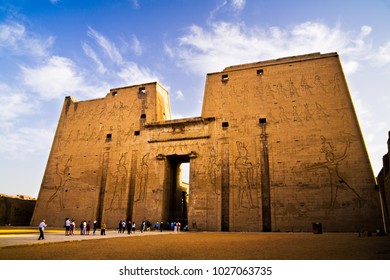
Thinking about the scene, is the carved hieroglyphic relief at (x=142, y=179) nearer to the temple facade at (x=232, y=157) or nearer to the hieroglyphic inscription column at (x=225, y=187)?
the temple facade at (x=232, y=157)

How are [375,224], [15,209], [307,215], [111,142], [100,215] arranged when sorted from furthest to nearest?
[15,209], [111,142], [100,215], [307,215], [375,224]

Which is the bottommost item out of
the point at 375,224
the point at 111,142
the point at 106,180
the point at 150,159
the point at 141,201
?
the point at 375,224

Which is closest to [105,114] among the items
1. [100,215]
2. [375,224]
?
[100,215]

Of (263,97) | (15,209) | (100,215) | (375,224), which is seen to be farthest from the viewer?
(15,209)

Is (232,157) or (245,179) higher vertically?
(232,157)

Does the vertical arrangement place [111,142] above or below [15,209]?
above

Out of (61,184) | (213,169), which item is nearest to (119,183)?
(61,184)

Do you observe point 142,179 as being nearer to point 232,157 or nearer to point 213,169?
point 213,169

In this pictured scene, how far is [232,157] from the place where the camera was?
17.4m

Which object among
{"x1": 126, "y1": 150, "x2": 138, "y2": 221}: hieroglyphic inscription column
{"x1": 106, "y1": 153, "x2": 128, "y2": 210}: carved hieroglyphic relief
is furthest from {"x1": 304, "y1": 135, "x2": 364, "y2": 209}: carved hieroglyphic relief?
{"x1": 106, "y1": 153, "x2": 128, "y2": 210}: carved hieroglyphic relief

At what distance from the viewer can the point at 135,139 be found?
2009 centimetres

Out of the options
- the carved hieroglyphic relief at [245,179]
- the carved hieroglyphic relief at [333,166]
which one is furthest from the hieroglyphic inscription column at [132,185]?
the carved hieroglyphic relief at [333,166]

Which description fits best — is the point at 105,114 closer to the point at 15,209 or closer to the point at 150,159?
the point at 150,159

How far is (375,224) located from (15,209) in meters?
24.9
